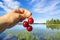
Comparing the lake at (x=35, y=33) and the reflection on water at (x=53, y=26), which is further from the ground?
the reflection on water at (x=53, y=26)

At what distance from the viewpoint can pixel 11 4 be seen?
6.88 ft

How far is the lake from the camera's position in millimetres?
2057

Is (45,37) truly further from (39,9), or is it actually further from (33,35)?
(39,9)

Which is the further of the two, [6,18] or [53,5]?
[53,5]

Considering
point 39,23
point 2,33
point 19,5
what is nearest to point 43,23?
point 39,23

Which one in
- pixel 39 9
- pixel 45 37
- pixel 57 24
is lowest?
pixel 45 37

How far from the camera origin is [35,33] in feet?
6.76

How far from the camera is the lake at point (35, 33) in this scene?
6.75 feet

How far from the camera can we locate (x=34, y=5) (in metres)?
2.10

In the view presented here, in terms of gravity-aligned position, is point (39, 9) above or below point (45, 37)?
above

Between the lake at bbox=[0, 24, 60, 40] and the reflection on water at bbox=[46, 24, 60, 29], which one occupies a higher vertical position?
the reflection on water at bbox=[46, 24, 60, 29]

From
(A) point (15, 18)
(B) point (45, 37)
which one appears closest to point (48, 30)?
(B) point (45, 37)

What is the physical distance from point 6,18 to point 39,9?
0.64m

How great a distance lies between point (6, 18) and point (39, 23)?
2.06ft
